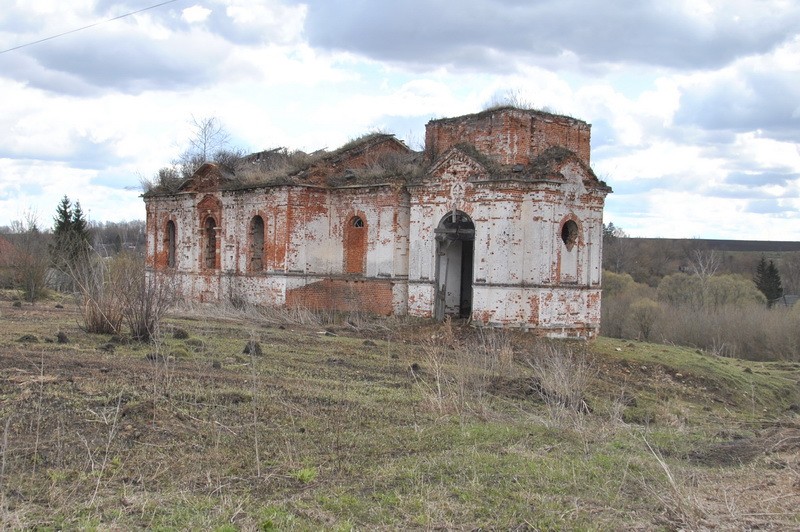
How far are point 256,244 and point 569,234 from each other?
34.9 ft

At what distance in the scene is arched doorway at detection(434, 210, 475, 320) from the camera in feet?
72.1

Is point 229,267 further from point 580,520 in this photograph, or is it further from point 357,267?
point 580,520

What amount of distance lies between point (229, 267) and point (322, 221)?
4.06 metres

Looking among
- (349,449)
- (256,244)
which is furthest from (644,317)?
(349,449)

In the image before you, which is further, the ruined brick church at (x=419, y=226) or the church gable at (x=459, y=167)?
the church gable at (x=459, y=167)

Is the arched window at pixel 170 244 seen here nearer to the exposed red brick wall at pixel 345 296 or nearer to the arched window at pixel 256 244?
the arched window at pixel 256 244

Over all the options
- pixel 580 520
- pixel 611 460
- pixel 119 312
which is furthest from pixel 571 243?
pixel 580 520

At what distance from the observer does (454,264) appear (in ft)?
78.2

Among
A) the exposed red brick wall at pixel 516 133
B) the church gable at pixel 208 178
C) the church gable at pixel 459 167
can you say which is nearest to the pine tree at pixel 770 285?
the exposed red brick wall at pixel 516 133

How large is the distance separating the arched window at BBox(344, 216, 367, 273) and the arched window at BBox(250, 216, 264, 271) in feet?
10.1

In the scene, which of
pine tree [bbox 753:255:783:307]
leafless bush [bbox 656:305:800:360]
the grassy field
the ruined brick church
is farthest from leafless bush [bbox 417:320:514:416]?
pine tree [bbox 753:255:783:307]

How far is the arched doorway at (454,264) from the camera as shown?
22.0 m

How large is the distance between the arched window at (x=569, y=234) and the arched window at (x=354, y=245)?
255 inches

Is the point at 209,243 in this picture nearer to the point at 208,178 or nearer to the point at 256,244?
the point at 208,178
